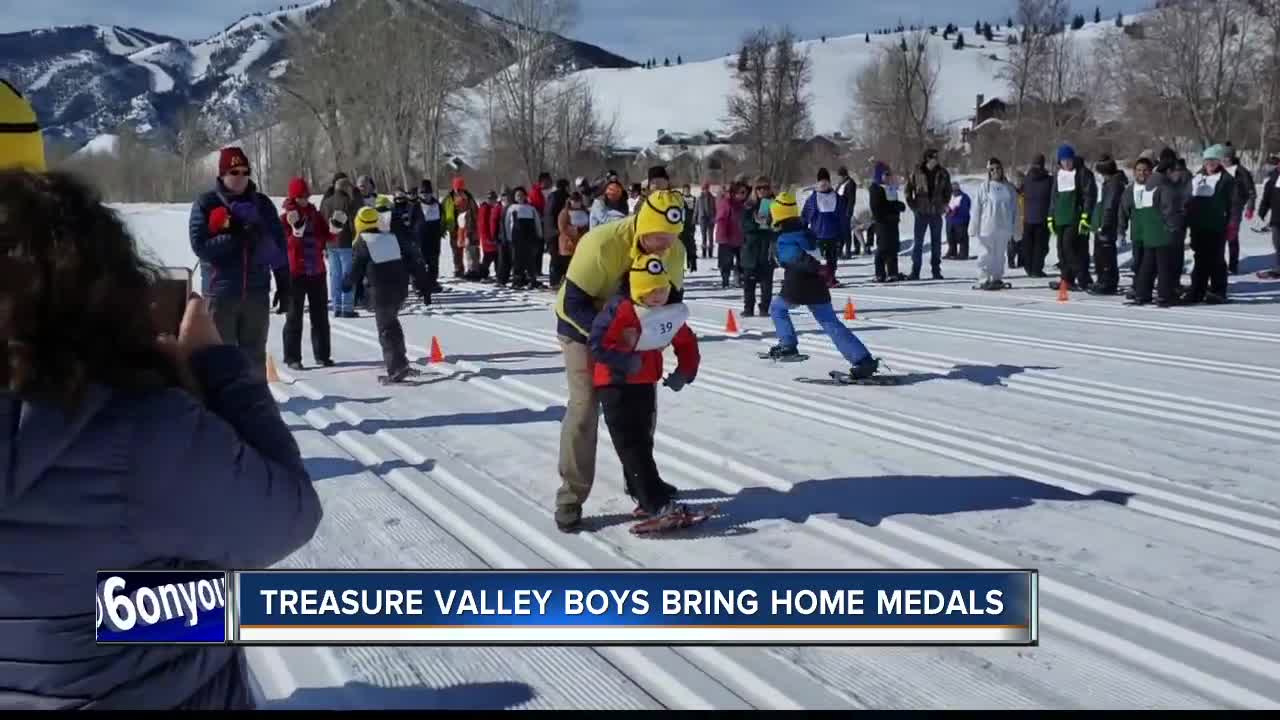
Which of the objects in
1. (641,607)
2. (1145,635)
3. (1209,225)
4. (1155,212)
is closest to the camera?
(641,607)

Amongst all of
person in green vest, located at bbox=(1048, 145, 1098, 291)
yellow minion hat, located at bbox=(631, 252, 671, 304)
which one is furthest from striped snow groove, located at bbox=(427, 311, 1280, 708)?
person in green vest, located at bbox=(1048, 145, 1098, 291)

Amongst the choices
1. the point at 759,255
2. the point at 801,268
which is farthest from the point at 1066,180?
the point at 801,268

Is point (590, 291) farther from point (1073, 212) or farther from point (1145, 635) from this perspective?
point (1073, 212)

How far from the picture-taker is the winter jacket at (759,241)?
12672 millimetres

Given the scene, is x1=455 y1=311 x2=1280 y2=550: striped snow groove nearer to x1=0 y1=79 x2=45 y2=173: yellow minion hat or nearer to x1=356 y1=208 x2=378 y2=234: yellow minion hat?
x1=356 y1=208 x2=378 y2=234: yellow minion hat

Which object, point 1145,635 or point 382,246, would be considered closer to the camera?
point 1145,635

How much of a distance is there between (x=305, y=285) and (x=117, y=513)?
30.0ft

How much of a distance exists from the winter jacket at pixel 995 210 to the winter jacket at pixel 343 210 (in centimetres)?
900

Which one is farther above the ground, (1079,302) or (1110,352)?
(1079,302)

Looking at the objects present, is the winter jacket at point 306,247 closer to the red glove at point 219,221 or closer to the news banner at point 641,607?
the red glove at point 219,221

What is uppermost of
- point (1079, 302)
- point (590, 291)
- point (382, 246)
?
point (382, 246)

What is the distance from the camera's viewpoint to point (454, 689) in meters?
3.61

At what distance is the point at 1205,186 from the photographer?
41.1ft

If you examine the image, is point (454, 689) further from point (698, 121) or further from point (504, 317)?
point (698, 121)
